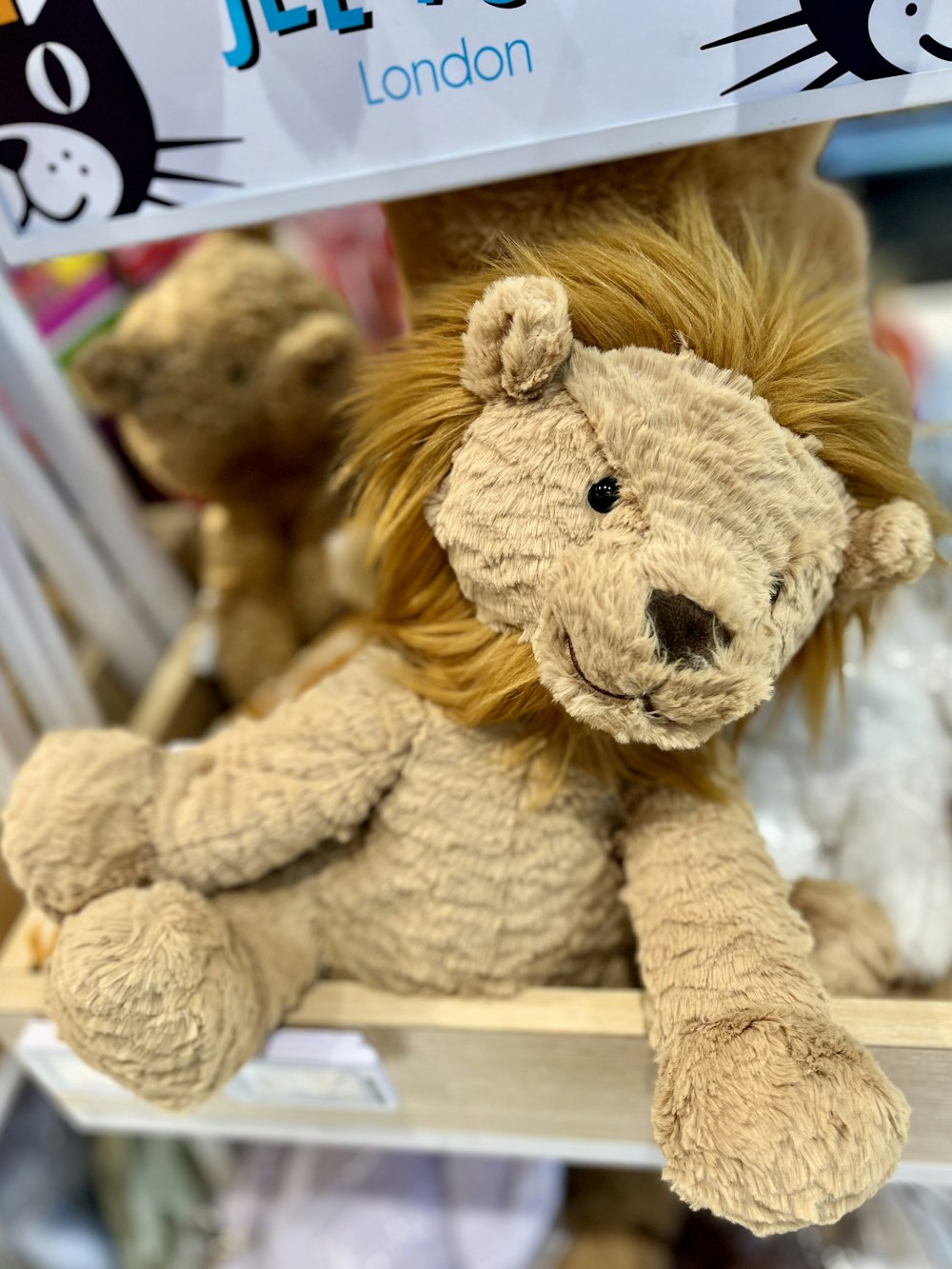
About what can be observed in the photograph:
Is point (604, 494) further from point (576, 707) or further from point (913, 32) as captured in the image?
point (913, 32)

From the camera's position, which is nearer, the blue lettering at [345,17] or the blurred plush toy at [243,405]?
the blue lettering at [345,17]

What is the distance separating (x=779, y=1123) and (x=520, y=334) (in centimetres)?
32

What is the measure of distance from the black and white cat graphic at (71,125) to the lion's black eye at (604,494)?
0.81 feet

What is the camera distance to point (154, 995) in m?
0.43

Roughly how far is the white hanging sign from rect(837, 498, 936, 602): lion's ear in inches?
7.1

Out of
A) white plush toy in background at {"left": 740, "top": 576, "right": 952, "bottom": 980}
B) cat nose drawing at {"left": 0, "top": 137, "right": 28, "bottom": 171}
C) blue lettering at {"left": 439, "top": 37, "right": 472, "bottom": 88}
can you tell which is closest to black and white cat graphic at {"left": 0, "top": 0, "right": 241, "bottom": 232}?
cat nose drawing at {"left": 0, "top": 137, "right": 28, "bottom": 171}

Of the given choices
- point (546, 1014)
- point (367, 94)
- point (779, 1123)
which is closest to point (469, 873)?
point (546, 1014)

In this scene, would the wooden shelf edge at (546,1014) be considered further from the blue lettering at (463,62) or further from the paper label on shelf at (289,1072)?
the blue lettering at (463,62)

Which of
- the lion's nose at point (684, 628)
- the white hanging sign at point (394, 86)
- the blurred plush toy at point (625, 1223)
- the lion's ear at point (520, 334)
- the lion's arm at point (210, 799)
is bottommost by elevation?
the blurred plush toy at point (625, 1223)

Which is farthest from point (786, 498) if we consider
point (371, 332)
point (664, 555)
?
point (371, 332)

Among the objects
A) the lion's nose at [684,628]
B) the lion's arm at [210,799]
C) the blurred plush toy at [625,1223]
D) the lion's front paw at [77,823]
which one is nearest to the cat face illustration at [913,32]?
the lion's nose at [684,628]

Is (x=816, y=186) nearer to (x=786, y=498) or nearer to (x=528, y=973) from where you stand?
(x=786, y=498)

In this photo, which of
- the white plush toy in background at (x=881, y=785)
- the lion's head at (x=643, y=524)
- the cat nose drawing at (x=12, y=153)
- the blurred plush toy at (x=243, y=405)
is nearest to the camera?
the lion's head at (x=643, y=524)

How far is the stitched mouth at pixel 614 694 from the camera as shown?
0.36 meters
